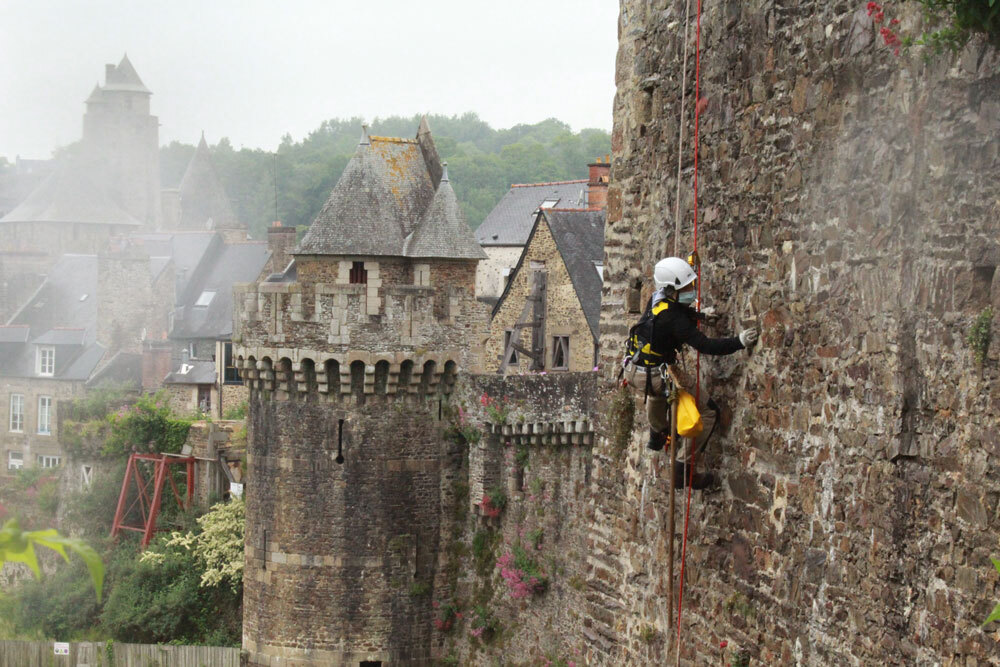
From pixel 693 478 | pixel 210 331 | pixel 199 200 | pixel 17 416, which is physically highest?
pixel 199 200

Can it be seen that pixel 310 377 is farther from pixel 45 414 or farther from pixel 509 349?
pixel 45 414

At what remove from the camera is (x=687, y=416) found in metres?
7.07

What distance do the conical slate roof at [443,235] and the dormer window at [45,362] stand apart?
26.6 m

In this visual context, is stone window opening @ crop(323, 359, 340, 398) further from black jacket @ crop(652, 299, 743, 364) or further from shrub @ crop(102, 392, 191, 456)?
black jacket @ crop(652, 299, 743, 364)

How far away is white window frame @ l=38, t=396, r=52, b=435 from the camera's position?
45562 millimetres

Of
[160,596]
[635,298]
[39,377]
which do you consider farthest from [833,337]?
[39,377]

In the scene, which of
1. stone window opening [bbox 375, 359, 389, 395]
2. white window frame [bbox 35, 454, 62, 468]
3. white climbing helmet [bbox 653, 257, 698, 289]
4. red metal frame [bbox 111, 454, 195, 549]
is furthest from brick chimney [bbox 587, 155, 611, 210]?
white climbing helmet [bbox 653, 257, 698, 289]

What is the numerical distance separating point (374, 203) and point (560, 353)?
29.0 feet

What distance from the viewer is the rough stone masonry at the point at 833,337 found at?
5230 millimetres

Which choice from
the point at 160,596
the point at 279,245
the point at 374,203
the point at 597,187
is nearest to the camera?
the point at 374,203

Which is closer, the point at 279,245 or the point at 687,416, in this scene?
the point at 687,416

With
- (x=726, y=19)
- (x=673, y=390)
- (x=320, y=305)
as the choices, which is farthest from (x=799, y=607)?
(x=320, y=305)

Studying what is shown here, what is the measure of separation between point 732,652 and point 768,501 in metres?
0.77

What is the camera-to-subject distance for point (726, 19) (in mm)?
7117
